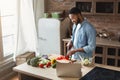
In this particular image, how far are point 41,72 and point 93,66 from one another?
0.70 metres

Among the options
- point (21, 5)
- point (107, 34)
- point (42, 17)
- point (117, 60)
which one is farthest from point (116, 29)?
point (21, 5)

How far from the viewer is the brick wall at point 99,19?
445 centimetres

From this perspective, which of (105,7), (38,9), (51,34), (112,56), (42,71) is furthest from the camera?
(38,9)

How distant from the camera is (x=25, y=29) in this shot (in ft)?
14.5

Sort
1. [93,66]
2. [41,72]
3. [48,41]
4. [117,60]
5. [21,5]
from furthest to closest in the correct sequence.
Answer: [48,41] < [21,5] < [117,60] < [93,66] < [41,72]

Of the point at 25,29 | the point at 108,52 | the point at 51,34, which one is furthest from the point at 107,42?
the point at 25,29

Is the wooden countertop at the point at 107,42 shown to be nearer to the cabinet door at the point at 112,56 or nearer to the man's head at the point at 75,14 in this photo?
the cabinet door at the point at 112,56

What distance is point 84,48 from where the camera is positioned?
2803 millimetres

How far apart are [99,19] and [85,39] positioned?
188 centimetres

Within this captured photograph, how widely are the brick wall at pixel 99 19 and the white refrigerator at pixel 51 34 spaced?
0.52 m

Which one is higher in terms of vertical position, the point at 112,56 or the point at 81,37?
the point at 81,37

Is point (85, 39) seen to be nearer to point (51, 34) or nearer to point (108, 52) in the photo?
point (108, 52)

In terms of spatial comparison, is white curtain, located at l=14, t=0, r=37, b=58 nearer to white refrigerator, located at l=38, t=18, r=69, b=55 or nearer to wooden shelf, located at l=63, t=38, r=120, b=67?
white refrigerator, located at l=38, t=18, r=69, b=55

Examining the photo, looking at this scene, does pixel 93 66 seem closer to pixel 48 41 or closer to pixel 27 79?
pixel 27 79
